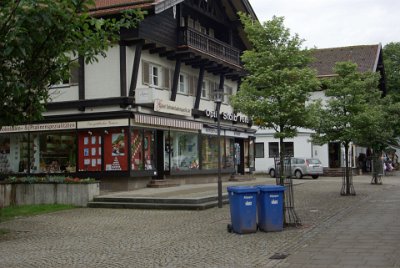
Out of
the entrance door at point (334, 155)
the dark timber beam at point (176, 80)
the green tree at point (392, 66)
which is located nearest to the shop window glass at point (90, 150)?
the dark timber beam at point (176, 80)

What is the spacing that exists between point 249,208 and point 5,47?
728 centimetres

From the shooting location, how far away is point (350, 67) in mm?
21656

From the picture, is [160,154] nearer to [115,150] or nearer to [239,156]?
[115,150]

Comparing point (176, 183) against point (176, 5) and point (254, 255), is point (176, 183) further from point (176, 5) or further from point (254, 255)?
point (254, 255)

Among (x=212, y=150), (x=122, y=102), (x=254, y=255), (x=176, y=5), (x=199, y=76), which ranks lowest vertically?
(x=254, y=255)

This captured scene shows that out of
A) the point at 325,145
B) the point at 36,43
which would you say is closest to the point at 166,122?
the point at 36,43

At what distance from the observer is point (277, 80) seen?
14.2 metres

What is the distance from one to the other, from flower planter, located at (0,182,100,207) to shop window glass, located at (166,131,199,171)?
284 inches

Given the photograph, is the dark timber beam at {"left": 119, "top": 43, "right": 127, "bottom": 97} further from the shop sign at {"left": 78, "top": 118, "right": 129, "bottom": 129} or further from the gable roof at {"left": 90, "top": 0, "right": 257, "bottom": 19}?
the gable roof at {"left": 90, "top": 0, "right": 257, "bottom": 19}

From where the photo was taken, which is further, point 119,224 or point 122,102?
point 122,102

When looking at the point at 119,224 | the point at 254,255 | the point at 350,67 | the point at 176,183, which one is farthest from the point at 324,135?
the point at 254,255

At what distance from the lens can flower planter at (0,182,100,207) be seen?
746 inches

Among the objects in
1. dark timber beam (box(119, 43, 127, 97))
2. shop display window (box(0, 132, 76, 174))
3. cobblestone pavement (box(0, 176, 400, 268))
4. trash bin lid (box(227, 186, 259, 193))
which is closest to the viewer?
cobblestone pavement (box(0, 176, 400, 268))

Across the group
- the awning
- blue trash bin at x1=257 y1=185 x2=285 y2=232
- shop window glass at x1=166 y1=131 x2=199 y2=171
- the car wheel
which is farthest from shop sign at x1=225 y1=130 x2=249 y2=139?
blue trash bin at x1=257 y1=185 x2=285 y2=232
